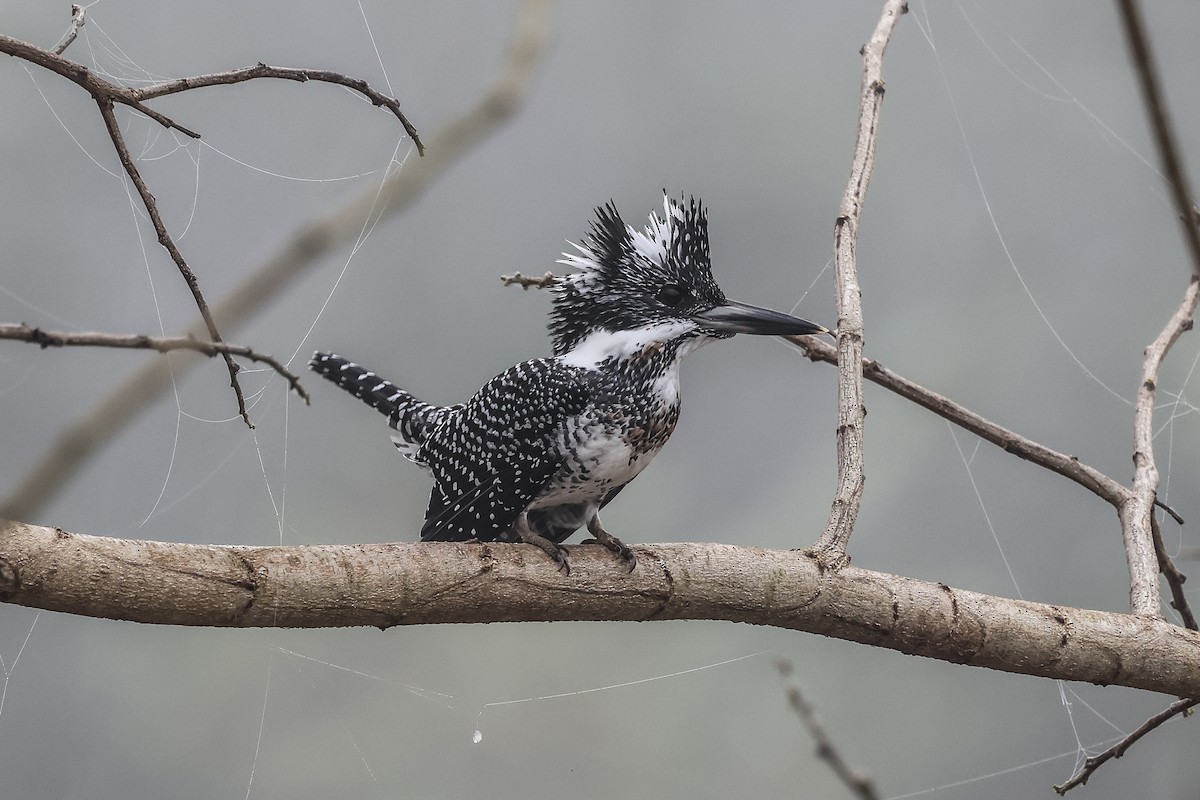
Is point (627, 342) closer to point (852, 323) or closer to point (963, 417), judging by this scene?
point (852, 323)

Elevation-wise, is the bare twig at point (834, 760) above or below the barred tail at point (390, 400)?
below

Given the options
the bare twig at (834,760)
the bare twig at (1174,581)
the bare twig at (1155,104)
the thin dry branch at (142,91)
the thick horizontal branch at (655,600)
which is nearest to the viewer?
the bare twig at (1155,104)

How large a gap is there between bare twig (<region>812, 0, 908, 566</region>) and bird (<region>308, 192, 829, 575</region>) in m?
0.10

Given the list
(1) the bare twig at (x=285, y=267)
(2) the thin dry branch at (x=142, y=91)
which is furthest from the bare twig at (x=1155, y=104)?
(2) the thin dry branch at (x=142, y=91)

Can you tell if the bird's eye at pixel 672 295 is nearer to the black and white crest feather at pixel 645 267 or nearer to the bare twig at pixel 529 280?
the black and white crest feather at pixel 645 267

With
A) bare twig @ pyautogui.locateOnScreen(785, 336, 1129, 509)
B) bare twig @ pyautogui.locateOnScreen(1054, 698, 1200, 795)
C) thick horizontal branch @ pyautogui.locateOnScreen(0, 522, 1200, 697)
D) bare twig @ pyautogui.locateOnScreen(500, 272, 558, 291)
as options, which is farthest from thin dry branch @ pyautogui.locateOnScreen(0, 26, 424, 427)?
bare twig @ pyautogui.locateOnScreen(1054, 698, 1200, 795)

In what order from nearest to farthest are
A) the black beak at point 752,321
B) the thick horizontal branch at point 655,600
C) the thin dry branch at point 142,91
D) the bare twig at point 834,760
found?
the bare twig at point 834,760
the thin dry branch at point 142,91
the thick horizontal branch at point 655,600
the black beak at point 752,321

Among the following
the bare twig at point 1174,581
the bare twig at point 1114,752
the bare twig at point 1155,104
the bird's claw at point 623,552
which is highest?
the bare twig at point 1174,581

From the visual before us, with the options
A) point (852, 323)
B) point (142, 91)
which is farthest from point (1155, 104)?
point (852, 323)

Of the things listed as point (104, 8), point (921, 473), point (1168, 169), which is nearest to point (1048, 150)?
point (921, 473)

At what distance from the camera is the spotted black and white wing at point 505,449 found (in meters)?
1.08

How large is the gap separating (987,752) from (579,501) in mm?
1023

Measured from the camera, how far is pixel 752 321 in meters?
1.06

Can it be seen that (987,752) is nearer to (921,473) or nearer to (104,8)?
(921,473)
